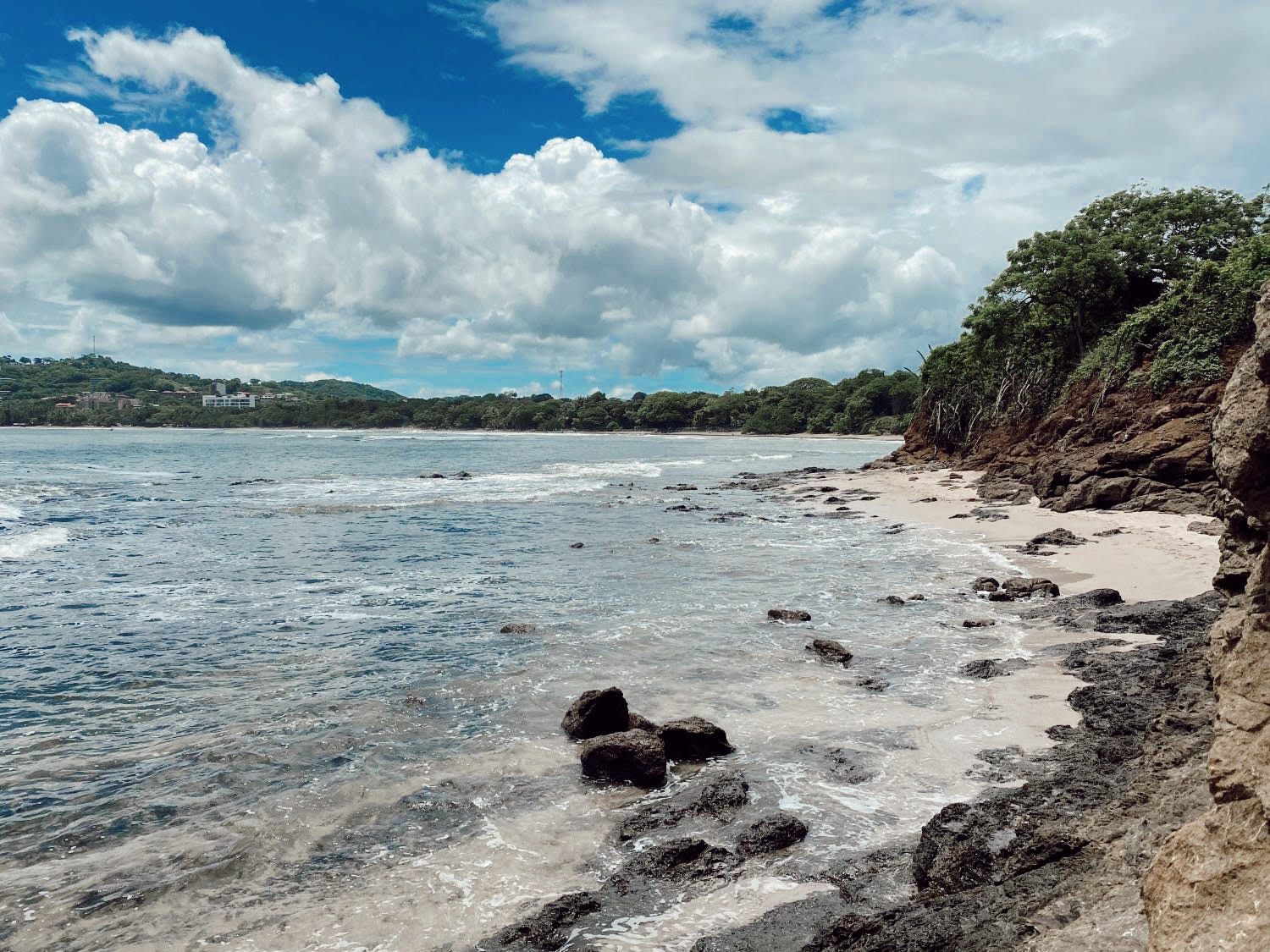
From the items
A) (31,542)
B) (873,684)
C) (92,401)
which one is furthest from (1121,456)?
(92,401)

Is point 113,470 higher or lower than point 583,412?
lower

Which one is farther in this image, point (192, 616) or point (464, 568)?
point (464, 568)

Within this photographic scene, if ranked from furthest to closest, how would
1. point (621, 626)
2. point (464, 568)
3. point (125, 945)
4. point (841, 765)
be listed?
point (464, 568) → point (621, 626) → point (841, 765) → point (125, 945)

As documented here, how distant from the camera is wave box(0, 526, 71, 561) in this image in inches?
941

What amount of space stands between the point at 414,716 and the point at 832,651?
640 cm

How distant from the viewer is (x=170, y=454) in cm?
8425

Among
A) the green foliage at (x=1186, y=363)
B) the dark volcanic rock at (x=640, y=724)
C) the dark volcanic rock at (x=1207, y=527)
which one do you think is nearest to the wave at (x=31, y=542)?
the dark volcanic rock at (x=640, y=724)

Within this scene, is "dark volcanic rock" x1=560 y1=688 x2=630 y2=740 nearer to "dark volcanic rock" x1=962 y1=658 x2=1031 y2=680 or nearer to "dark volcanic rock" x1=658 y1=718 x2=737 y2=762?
"dark volcanic rock" x1=658 y1=718 x2=737 y2=762

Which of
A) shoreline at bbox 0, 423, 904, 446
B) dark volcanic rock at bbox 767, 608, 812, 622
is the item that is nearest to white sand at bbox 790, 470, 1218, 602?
dark volcanic rock at bbox 767, 608, 812, 622

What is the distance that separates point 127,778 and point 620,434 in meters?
155

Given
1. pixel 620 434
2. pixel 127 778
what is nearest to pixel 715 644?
pixel 127 778

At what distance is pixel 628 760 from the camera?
8328 millimetres

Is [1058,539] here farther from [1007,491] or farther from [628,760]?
[628,760]

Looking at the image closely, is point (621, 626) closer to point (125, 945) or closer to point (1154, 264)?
point (125, 945)
